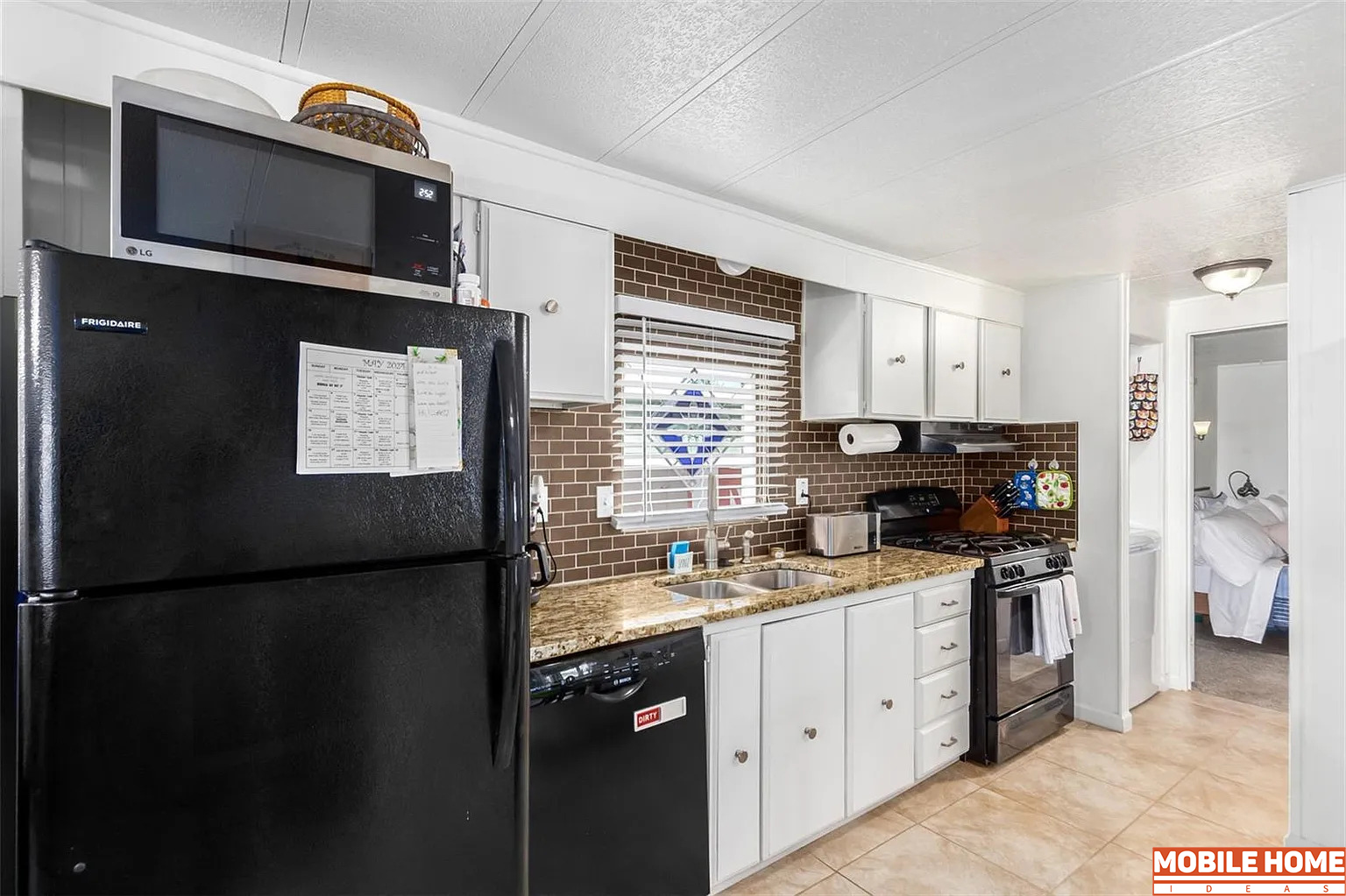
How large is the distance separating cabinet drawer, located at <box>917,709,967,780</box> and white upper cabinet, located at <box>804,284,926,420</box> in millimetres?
1369

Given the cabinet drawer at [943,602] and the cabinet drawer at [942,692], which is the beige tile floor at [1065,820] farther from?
the cabinet drawer at [943,602]

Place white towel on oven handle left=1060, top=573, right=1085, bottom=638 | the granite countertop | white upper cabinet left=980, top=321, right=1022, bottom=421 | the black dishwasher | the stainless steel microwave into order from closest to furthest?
the stainless steel microwave, the black dishwasher, the granite countertop, white towel on oven handle left=1060, top=573, right=1085, bottom=638, white upper cabinet left=980, top=321, right=1022, bottom=421

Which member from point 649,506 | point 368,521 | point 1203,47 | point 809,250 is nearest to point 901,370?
point 809,250

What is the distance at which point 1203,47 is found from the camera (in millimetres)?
1604

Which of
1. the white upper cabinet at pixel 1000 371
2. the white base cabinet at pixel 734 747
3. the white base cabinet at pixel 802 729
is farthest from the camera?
the white upper cabinet at pixel 1000 371

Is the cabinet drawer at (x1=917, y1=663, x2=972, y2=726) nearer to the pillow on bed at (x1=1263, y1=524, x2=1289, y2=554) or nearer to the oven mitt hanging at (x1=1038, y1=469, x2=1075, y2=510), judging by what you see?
the oven mitt hanging at (x1=1038, y1=469, x2=1075, y2=510)

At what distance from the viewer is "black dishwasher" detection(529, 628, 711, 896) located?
1.70 m

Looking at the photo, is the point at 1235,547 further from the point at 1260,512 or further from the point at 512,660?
the point at 512,660

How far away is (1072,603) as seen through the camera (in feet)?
11.4

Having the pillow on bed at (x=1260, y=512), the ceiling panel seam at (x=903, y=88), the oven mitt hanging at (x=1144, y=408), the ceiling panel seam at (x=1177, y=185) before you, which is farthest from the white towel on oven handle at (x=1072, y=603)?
the pillow on bed at (x=1260, y=512)

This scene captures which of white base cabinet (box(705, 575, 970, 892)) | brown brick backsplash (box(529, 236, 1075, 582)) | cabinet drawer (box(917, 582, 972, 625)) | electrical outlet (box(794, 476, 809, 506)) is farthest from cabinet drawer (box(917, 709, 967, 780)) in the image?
electrical outlet (box(794, 476, 809, 506))

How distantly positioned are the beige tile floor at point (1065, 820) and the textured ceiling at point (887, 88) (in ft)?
7.76

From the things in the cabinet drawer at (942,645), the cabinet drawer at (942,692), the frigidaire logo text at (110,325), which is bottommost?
the cabinet drawer at (942,692)

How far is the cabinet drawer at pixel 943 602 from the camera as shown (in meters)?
2.89
